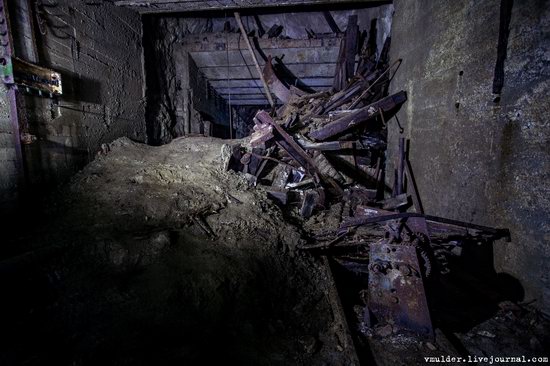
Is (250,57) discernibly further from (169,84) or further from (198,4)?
(169,84)

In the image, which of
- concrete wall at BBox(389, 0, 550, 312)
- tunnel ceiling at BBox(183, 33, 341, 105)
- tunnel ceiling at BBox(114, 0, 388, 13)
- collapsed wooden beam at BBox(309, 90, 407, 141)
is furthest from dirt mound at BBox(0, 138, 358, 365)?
tunnel ceiling at BBox(183, 33, 341, 105)

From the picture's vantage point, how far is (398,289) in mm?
2473

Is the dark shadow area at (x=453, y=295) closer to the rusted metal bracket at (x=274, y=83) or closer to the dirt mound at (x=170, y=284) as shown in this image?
the dirt mound at (x=170, y=284)

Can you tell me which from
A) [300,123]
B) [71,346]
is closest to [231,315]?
[71,346]

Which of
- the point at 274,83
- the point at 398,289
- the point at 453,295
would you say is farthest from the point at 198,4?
the point at 453,295

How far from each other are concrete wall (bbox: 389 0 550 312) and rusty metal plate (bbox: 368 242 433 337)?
1150mm

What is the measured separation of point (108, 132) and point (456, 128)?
17.4ft

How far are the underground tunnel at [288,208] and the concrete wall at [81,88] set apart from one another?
0.03 meters

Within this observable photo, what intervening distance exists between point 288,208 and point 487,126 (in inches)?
107

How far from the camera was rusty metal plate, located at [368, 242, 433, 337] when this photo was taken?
239 cm

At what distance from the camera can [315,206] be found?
4.55 metres

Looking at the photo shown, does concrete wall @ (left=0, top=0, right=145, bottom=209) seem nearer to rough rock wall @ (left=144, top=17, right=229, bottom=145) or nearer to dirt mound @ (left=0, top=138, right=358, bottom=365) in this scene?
dirt mound @ (left=0, top=138, right=358, bottom=365)

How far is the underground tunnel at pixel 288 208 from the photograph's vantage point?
7.72 feet

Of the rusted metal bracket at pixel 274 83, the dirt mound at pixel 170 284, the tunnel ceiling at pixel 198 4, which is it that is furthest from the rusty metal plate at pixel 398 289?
the rusted metal bracket at pixel 274 83
